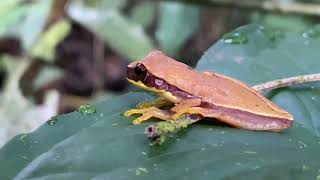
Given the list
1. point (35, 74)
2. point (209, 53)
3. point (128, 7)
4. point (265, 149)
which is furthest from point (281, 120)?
point (128, 7)

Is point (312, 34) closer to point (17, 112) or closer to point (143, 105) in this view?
point (143, 105)

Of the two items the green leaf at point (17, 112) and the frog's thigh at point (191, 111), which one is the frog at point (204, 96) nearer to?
the frog's thigh at point (191, 111)

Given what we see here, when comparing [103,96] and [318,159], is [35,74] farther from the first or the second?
[318,159]

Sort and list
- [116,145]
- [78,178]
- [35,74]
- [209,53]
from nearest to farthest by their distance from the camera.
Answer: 1. [78,178]
2. [116,145]
3. [209,53]
4. [35,74]

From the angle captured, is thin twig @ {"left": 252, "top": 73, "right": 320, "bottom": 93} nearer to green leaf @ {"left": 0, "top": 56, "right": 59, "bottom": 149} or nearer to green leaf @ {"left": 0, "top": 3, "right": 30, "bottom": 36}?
green leaf @ {"left": 0, "top": 56, "right": 59, "bottom": 149}

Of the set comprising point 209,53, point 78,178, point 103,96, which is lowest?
point 103,96

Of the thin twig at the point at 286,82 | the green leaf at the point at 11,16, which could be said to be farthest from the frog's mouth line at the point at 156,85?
the green leaf at the point at 11,16
